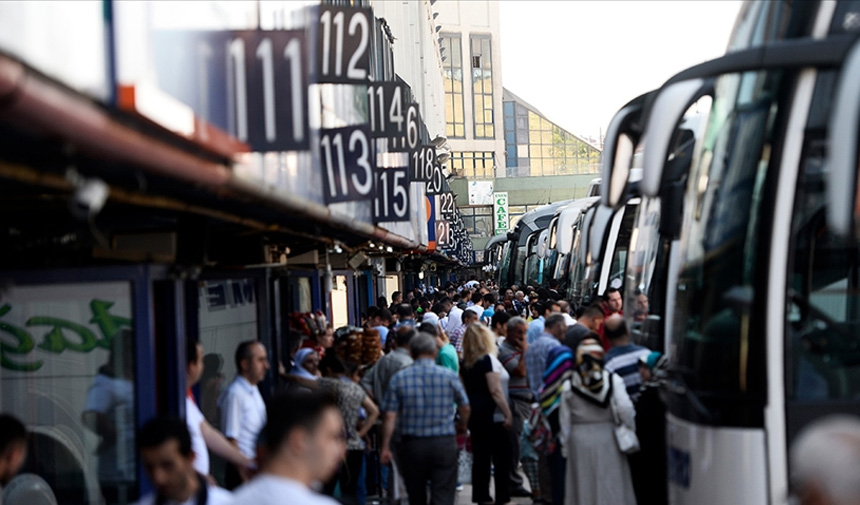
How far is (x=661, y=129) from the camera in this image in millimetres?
6336

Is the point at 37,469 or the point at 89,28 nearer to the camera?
the point at 89,28

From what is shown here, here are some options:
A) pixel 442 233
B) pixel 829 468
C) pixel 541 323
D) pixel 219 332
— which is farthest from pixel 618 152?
pixel 442 233

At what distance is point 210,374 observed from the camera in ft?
33.8

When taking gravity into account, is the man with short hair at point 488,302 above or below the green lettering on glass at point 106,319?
below

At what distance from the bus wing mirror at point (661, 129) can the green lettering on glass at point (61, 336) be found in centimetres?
310

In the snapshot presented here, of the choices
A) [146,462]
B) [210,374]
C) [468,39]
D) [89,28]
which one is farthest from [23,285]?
[468,39]

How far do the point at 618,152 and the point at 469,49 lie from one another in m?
97.1

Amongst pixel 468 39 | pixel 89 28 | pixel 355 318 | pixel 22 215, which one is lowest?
pixel 355 318

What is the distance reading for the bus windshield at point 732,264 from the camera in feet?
21.4

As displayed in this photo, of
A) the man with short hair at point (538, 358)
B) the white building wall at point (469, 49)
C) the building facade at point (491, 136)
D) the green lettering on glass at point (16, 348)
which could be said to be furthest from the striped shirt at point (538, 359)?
the white building wall at point (469, 49)

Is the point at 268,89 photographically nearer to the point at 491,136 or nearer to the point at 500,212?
the point at 500,212

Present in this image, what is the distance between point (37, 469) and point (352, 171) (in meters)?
5.19

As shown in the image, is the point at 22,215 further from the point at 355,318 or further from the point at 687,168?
the point at 355,318

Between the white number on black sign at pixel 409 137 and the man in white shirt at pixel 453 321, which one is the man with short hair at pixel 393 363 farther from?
the man in white shirt at pixel 453 321
